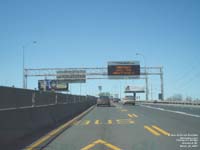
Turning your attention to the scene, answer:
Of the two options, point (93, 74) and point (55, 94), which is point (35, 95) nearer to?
point (55, 94)

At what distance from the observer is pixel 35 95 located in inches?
746

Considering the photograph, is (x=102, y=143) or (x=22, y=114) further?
(x=22, y=114)

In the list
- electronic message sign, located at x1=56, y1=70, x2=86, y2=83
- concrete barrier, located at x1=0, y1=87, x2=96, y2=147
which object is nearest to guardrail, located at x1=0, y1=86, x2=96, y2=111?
concrete barrier, located at x1=0, y1=87, x2=96, y2=147

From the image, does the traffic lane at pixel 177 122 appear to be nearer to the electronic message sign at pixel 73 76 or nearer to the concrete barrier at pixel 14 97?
the concrete barrier at pixel 14 97

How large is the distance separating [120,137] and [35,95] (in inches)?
249

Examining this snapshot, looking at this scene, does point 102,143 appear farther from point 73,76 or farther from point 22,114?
point 73,76

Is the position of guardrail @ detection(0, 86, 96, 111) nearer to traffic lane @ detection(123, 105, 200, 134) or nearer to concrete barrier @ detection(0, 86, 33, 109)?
concrete barrier @ detection(0, 86, 33, 109)

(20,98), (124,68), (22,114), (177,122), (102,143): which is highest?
(124,68)

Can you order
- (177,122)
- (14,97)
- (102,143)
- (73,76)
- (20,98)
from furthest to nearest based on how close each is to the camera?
(73,76) < (177,122) < (20,98) < (14,97) < (102,143)

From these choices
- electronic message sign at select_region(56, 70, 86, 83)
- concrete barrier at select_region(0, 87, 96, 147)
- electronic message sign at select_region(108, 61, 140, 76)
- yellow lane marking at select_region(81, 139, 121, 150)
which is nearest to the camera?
yellow lane marking at select_region(81, 139, 121, 150)

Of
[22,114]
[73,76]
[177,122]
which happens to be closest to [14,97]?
[22,114]

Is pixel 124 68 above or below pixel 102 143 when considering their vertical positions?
above

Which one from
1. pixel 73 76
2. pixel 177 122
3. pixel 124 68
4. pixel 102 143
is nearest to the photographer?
pixel 102 143

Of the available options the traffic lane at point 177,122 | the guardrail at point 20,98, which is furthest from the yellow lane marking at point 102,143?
the traffic lane at point 177,122
